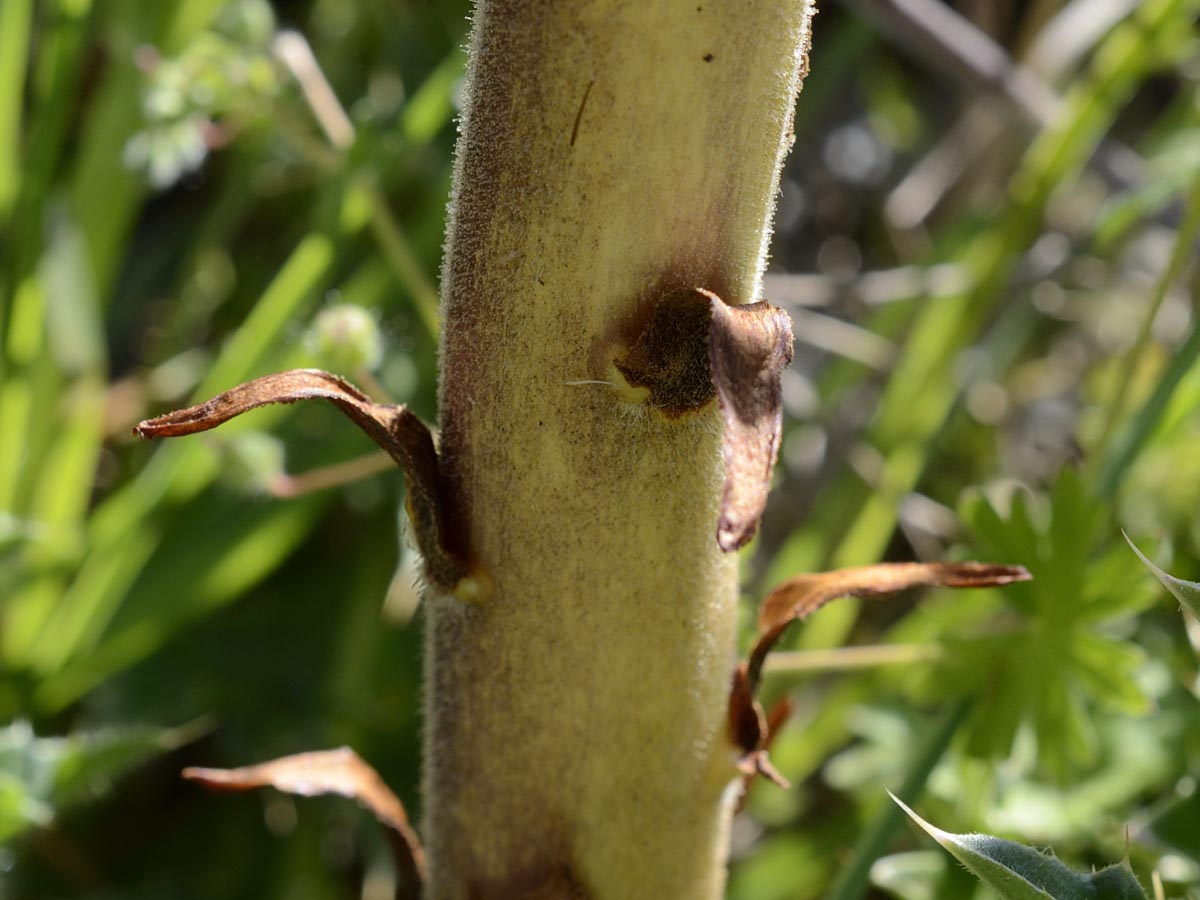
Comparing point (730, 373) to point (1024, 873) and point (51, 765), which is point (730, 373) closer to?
point (1024, 873)

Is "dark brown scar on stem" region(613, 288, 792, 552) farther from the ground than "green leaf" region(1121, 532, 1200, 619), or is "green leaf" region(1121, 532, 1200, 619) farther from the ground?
"dark brown scar on stem" region(613, 288, 792, 552)

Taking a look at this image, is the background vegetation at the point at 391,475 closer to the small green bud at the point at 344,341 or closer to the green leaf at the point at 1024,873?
the small green bud at the point at 344,341

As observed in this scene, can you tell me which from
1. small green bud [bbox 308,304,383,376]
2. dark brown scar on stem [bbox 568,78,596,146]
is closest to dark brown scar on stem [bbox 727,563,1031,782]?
dark brown scar on stem [bbox 568,78,596,146]

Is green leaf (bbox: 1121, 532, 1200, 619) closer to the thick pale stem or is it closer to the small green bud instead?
the thick pale stem

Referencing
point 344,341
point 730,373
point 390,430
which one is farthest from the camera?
point 344,341

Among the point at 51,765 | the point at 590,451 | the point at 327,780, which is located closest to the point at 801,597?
the point at 590,451

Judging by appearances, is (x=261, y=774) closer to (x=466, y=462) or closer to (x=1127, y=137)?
(x=466, y=462)
